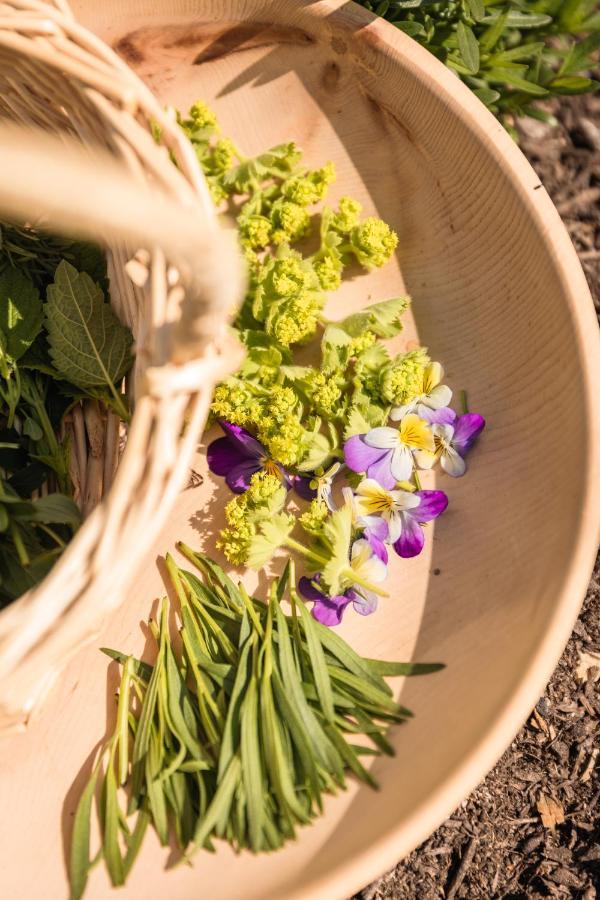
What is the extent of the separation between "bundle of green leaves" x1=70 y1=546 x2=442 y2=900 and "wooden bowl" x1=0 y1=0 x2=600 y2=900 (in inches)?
1.3

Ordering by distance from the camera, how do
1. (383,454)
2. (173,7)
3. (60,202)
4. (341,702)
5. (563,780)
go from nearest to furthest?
(60,202)
(341,702)
(383,454)
(173,7)
(563,780)

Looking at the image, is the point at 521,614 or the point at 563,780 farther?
the point at 563,780

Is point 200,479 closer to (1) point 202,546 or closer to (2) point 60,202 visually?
(1) point 202,546

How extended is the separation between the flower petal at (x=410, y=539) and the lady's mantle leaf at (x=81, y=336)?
0.39 meters

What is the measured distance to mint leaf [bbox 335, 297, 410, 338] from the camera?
96 cm

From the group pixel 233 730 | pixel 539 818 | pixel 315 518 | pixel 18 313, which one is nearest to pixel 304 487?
pixel 315 518

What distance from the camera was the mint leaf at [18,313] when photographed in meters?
0.91

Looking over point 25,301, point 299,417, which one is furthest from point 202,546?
point 25,301

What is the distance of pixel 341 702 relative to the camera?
832mm

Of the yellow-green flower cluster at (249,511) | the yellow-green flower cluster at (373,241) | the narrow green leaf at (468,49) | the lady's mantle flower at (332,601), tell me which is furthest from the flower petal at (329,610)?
the narrow green leaf at (468,49)

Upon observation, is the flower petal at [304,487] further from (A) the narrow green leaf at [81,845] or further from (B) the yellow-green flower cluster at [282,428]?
(A) the narrow green leaf at [81,845]

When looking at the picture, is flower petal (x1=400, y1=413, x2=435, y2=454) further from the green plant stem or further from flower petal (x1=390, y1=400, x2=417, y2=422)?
the green plant stem

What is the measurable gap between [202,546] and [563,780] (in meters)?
0.70

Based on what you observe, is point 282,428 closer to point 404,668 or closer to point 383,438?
point 383,438
